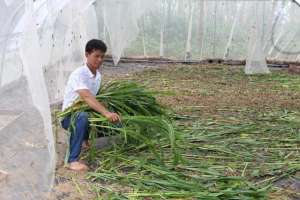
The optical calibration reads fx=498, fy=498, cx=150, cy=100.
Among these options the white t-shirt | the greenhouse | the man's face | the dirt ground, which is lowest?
the dirt ground

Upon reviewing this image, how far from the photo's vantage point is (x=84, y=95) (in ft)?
13.1

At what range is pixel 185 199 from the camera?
3.24m

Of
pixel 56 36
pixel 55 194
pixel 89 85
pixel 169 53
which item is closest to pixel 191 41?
pixel 169 53

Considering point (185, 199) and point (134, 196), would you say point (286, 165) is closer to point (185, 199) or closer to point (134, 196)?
point (185, 199)

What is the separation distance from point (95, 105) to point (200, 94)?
3.37 meters

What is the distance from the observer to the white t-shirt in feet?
13.3

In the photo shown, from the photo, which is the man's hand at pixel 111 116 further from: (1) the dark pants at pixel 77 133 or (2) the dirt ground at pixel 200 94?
(2) the dirt ground at pixel 200 94

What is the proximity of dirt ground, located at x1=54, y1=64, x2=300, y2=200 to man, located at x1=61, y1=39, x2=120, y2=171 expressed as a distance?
183mm

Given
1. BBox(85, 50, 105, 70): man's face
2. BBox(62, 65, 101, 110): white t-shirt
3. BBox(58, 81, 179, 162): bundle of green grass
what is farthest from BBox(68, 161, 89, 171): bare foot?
BBox(85, 50, 105, 70): man's face

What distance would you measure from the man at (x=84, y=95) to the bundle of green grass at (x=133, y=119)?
0.07 meters

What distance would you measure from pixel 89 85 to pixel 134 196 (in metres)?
1.28

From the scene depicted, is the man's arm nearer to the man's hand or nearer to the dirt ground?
the man's hand

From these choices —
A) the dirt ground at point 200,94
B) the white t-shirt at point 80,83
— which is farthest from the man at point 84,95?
the dirt ground at point 200,94

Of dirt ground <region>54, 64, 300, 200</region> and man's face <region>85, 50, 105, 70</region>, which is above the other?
man's face <region>85, 50, 105, 70</region>
